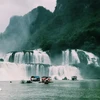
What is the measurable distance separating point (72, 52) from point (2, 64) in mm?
45743

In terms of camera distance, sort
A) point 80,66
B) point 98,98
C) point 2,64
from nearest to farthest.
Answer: point 98,98, point 2,64, point 80,66

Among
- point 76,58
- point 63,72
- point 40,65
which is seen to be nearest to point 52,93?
Result: point 40,65

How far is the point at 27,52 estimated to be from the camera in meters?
172

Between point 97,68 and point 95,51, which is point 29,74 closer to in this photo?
point 97,68

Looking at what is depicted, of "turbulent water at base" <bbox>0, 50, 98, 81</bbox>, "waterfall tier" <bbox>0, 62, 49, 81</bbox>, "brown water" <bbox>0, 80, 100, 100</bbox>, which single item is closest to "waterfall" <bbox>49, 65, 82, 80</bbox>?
"turbulent water at base" <bbox>0, 50, 98, 81</bbox>

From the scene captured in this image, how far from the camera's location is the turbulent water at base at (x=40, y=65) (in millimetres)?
146875

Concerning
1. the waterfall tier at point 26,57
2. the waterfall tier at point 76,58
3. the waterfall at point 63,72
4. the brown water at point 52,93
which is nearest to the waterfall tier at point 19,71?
the waterfall at point 63,72

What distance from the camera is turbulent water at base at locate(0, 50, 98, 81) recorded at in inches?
5782

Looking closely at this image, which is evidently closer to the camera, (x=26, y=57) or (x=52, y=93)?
(x=52, y=93)

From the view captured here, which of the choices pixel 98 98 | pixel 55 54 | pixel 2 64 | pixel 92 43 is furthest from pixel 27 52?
pixel 98 98

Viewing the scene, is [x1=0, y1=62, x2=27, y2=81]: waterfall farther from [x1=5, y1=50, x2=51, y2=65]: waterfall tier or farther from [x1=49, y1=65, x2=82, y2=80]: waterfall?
[x1=5, y1=50, x2=51, y2=65]: waterfall tier

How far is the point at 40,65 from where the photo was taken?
500 ft

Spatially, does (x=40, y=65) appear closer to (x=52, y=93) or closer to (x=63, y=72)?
(x=63, y=72)

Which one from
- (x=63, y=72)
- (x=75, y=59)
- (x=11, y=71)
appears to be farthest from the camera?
(x=75, y=59)
